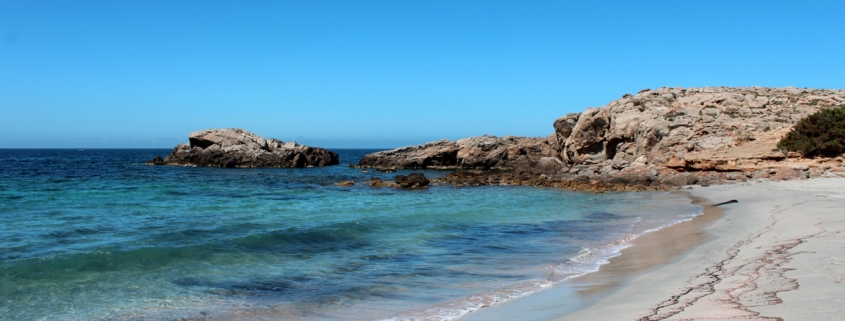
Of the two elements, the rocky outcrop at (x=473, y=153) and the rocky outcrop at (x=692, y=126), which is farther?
the rocky outcrop at (x=473, y=153)

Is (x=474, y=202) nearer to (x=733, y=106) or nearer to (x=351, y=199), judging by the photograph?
(x=351, y=199)

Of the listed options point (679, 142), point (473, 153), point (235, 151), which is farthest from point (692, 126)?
point (235, 151)

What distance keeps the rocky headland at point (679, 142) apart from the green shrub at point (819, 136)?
523 millimetres

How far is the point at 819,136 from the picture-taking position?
26.1 meters

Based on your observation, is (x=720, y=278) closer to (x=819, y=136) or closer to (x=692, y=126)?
(x=819, y=136)

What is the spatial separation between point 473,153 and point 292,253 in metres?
42.0

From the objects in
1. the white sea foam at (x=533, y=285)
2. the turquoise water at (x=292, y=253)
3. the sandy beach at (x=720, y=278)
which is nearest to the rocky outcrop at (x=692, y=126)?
the turquoise water at (x=292, y=253)

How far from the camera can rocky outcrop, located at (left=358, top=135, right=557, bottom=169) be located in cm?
5178

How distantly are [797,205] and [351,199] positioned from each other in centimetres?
1601

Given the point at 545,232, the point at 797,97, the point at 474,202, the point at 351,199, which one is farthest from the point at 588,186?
the point at 797,97

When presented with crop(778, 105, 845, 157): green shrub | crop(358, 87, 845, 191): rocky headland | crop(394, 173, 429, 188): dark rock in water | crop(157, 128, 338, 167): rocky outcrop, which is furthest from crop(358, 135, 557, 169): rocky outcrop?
crop(778, 105, 845, 157): green shrub

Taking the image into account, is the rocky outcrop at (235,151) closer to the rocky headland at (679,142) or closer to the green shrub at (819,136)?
the rocky headland at (679,142)

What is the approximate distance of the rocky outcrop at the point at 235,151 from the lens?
2068 inches

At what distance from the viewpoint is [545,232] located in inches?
563
